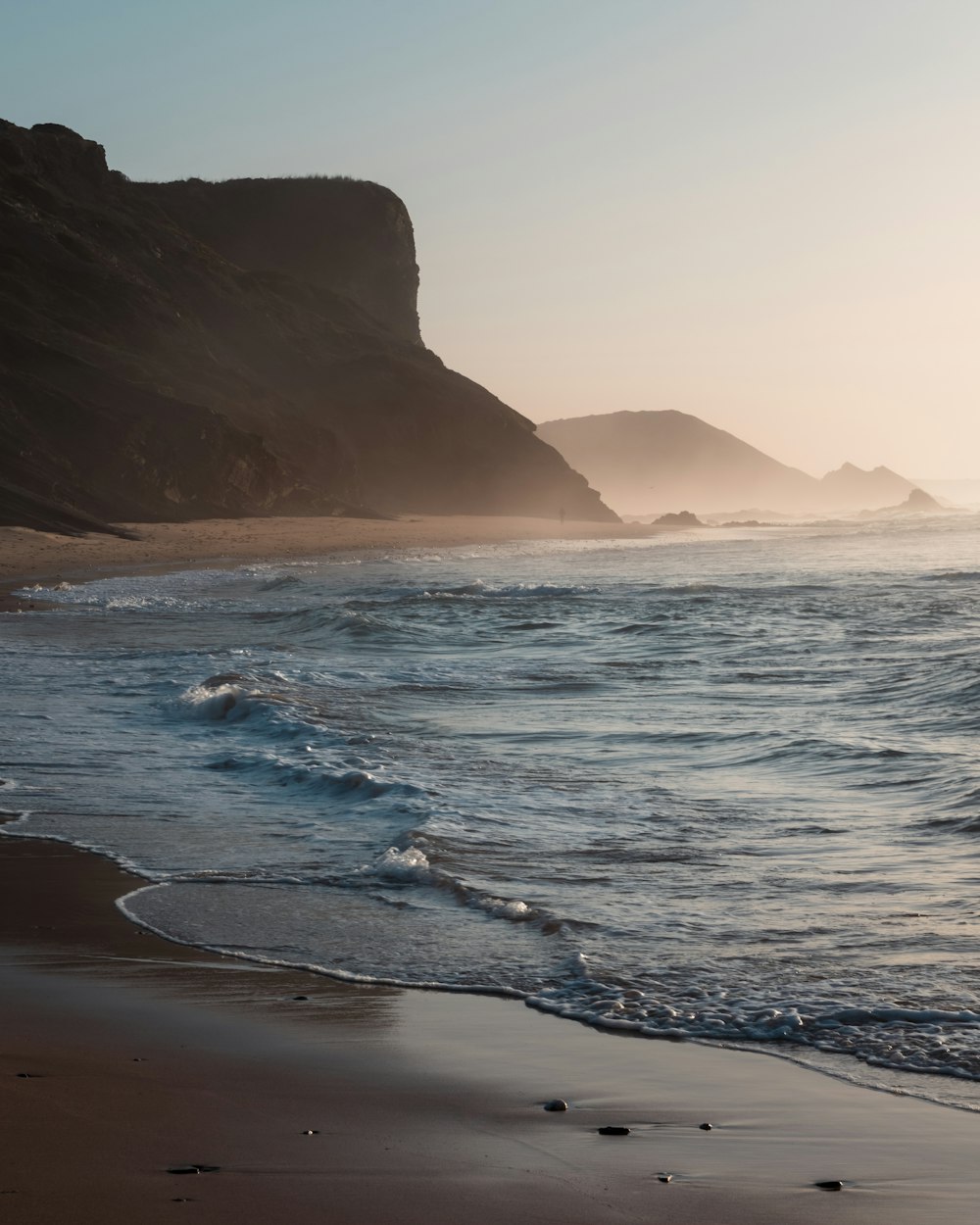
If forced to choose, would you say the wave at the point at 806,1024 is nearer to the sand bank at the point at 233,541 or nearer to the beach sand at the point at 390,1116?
the beach sand at the point at 390,1116

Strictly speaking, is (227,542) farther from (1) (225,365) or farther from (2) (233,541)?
(1) (225,365)

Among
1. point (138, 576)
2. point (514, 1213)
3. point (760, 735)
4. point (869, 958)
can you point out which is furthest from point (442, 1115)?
point (138, 576)

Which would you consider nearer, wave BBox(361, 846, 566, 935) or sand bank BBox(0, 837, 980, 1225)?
sand bank BBox(0, 837, 980, 1225)

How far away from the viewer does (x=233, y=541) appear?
141 ft

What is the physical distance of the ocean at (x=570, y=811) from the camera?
4.66m

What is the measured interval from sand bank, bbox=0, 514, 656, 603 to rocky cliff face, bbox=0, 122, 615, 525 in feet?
6.64

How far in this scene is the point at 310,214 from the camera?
308 ft

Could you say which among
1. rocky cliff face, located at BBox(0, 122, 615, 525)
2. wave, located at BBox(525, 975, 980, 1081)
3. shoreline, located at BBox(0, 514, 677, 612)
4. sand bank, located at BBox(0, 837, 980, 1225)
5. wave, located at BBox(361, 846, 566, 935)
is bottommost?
wave, located at BBox(361, 846, 566, 935)

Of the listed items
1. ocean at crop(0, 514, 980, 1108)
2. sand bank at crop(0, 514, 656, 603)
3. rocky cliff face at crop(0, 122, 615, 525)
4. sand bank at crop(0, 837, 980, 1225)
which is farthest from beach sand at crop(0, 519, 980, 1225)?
rocky cliff face at crop(0, 122, 615, 525)

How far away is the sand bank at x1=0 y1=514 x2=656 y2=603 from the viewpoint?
32219 mm

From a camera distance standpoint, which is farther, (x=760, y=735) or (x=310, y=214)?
(x=310, y=214)

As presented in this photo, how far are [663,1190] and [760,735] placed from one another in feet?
23.9

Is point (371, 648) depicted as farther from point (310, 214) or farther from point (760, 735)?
point (310, 214)

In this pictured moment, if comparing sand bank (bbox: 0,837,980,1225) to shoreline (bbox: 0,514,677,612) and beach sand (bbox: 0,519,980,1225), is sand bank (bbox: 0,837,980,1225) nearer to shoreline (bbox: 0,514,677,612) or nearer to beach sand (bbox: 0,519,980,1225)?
beach sand (bbox: 0,519,980,1225)
